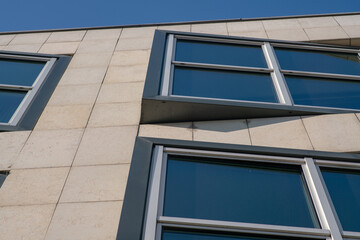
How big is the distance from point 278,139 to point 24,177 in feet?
14.1

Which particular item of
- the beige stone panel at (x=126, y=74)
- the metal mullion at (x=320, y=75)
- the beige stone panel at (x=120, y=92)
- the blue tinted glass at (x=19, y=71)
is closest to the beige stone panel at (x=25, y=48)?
the blue tinted glass at (x=19, y=71)

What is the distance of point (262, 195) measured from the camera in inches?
210

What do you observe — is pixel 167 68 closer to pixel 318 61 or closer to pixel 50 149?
pixel 50 149

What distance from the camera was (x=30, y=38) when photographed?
36.8ft

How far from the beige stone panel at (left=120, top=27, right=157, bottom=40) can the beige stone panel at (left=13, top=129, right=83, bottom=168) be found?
189 inches

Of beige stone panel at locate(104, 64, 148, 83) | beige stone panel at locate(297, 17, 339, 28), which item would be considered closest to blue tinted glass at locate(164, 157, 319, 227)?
beige stone panel at locate(104, 64, 148, 83)

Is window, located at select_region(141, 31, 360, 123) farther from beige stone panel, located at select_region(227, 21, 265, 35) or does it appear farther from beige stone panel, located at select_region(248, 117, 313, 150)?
beige stone panel, located at select_region(227, 21, 265, 35)

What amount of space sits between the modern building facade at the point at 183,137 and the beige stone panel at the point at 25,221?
0.02m

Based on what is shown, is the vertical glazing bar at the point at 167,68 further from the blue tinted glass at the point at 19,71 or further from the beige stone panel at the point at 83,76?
the blue tinted glass at the point at 19,71

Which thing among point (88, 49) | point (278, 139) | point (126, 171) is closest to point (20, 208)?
point (126, 171)

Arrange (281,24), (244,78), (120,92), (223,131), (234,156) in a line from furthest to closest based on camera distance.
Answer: (281,24) < (244,78) < (120,92) < (223,131) < (234,156)

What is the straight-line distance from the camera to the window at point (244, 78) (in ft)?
23.4

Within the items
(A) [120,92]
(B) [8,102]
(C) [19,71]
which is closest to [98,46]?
(C) [19,71]

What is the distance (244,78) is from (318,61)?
93.5 inches
